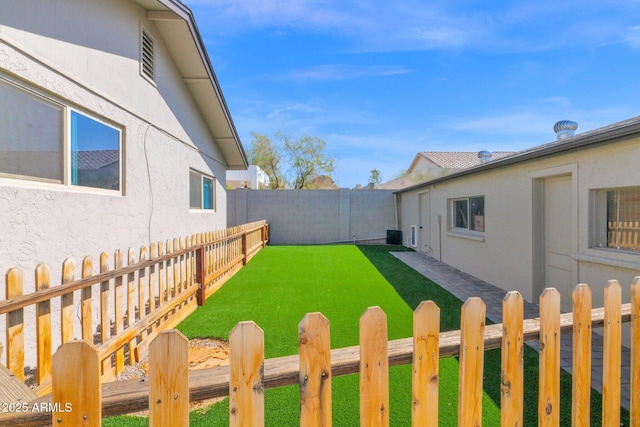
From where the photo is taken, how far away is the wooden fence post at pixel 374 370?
1192mm

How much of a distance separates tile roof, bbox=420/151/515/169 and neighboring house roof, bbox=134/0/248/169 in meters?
17.3

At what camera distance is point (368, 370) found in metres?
1.20

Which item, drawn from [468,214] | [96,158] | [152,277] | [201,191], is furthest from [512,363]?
[201,191]

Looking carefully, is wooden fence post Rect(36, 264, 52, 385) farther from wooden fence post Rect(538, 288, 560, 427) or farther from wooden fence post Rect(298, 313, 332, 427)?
wooden fence post Rect(538, 288, 560, 427)

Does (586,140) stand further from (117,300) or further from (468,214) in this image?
(117,300)

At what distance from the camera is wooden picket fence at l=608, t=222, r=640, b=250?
365 centimetres

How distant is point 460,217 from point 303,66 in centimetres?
944

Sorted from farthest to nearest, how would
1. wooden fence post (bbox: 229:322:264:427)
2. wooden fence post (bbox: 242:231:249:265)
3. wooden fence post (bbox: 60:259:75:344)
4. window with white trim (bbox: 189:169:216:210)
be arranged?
wooden fence post (bbox: 242:231:249:265) < window with white trim (bbox: 189:169:216:210) < wooden fence post (bbox: 60:259:75:344) < wooden fence post (bbox: 229:322:264:427)

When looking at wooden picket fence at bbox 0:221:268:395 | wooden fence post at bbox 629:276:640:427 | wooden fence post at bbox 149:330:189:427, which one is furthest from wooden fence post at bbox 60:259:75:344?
wooden fence post at bbox 629:276:640:427

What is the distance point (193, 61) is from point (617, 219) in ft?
24.0

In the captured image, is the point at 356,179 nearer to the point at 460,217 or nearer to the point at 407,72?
the point at 407,72

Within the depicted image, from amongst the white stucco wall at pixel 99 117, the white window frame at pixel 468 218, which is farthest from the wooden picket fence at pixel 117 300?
the white window frame at pixel 468 218

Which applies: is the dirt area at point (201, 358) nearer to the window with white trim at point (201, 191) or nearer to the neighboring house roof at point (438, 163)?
the window with white trim at point (201, 191)

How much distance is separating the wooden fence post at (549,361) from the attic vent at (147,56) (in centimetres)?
576
